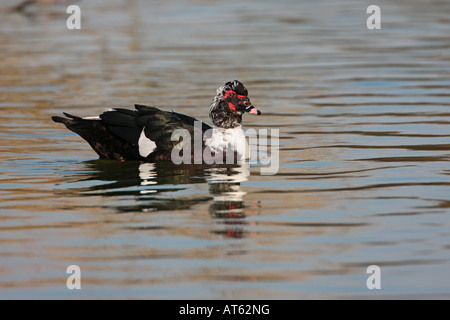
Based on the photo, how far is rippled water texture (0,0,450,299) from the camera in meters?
6.80

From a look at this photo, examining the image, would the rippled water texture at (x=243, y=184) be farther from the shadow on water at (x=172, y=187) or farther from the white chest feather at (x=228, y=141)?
the white chest feather at (x=228, y=141)

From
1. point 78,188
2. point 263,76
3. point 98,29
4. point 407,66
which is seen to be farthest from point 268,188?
point 98,29

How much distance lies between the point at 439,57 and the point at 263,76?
13.7ft

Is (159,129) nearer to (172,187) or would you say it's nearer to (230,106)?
(230,106)

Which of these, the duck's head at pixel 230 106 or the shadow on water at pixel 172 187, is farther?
the duck's head at pixel 230 106

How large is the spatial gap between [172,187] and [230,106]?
1.56m

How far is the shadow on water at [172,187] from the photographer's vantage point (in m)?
8.75

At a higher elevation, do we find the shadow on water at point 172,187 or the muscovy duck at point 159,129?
the muscovy duck at point 159,129

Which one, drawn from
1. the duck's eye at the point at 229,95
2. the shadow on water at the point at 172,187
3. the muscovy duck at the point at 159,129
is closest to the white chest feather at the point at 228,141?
the muscovy duck at the point at 159,129

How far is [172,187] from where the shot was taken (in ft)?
32.0

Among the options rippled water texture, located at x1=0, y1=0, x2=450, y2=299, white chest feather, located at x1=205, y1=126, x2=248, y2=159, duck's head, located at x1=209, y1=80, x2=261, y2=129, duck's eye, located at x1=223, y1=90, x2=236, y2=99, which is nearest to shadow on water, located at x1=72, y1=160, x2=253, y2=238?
rippled water texture, located at x1=0, y1=0, x2=450, y2=299

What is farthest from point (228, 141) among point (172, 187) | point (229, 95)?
point (172, 187)

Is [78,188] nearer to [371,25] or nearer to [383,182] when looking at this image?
[383,182]

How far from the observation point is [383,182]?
31.9 ft
